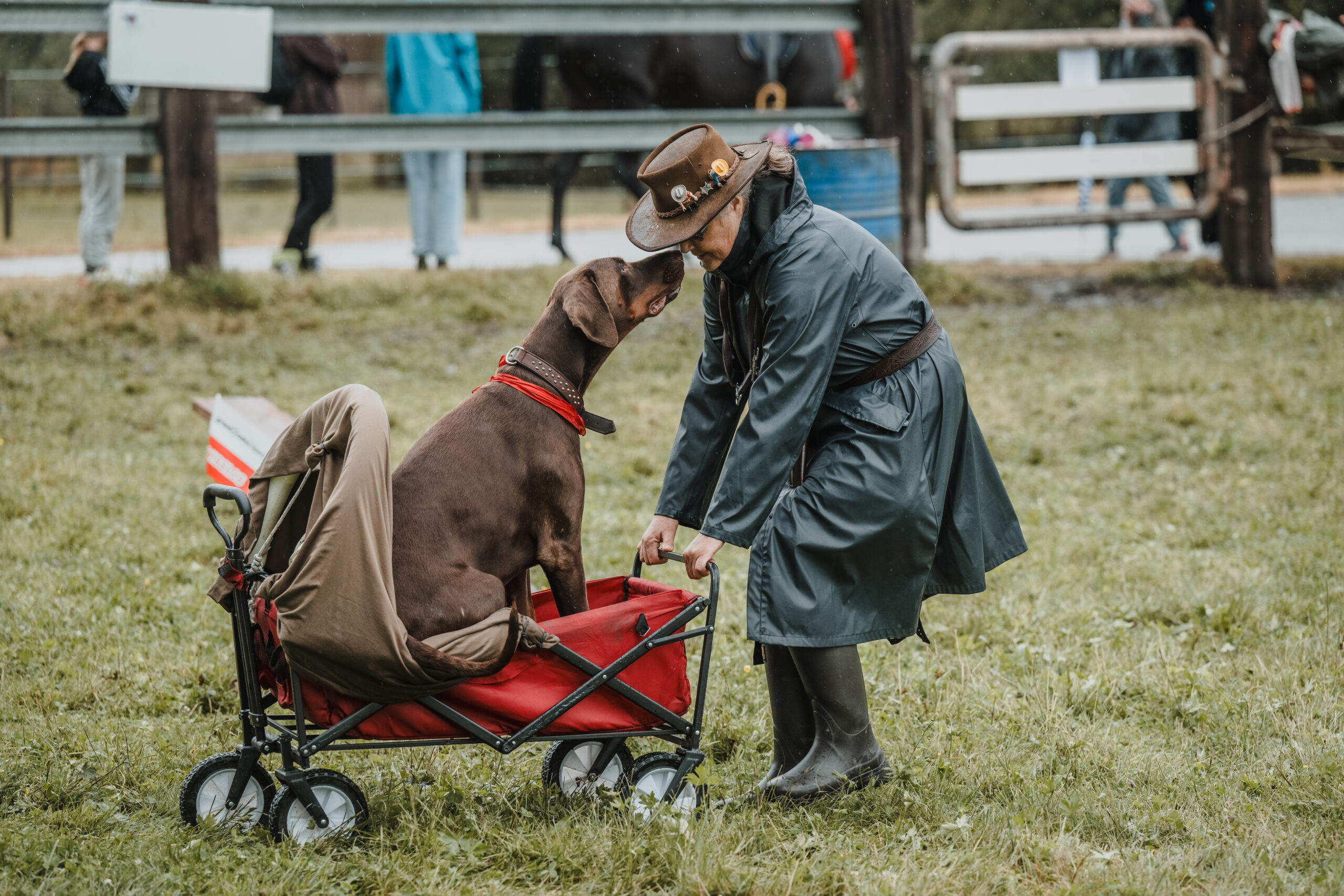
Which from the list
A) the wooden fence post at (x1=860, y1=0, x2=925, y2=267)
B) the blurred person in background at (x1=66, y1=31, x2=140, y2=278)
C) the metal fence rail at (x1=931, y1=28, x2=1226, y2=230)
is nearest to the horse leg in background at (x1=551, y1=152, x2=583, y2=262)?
the wooden fence post at (x1=860, y1=0, x2=925, y2=267)

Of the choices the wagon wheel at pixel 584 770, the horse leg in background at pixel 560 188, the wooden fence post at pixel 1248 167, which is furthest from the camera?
the horse leg in background at pixel 560 188

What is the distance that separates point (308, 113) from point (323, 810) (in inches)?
299

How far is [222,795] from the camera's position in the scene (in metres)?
3.21

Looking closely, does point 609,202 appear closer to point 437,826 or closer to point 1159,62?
point 1159,62

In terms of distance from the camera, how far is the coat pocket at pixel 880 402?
10.5 feet

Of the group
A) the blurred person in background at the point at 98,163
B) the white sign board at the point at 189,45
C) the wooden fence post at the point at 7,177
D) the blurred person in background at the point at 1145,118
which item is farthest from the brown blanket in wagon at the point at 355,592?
the wooden fence post at the point at 7,177

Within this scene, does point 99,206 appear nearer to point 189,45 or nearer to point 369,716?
point 189,45

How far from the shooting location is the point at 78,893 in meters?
2.81

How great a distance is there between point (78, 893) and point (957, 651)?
2.78 metres

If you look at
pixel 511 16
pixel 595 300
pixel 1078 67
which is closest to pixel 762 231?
pixel 595 300

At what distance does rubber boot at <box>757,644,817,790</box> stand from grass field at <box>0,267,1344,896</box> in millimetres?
160

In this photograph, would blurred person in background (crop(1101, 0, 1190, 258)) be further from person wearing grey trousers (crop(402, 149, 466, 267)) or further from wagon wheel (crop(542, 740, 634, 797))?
wagon wheel (crop(542, 740, 634, 797))

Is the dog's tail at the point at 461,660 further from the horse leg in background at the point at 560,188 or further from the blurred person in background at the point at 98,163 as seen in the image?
the horse leg in background at the point at 560,188

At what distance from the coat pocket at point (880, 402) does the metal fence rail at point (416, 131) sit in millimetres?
5436
